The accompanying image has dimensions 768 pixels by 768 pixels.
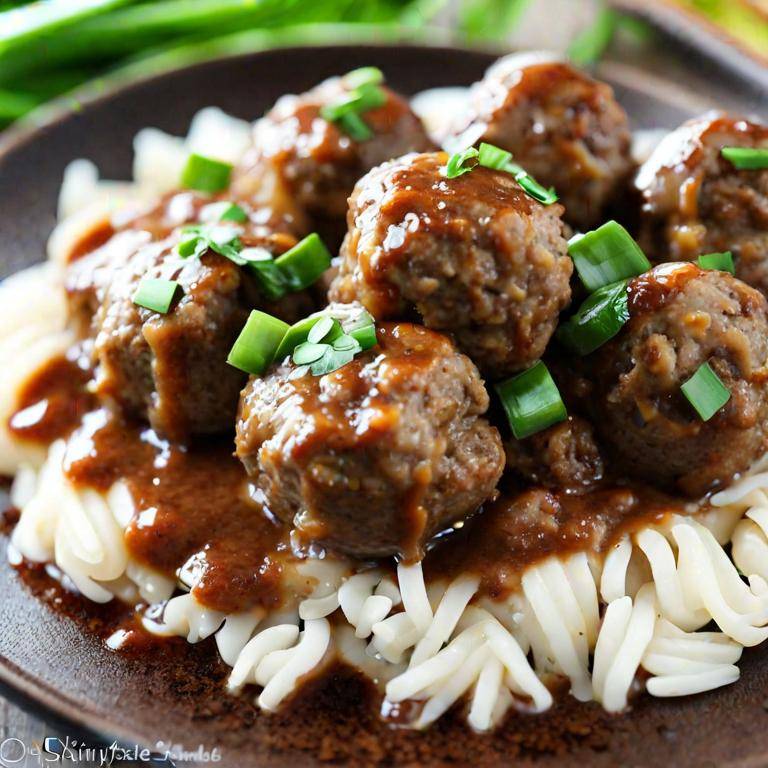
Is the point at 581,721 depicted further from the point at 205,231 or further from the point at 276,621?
the point at 205,231

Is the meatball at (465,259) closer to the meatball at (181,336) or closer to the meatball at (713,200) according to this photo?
the meatball at (181,336)

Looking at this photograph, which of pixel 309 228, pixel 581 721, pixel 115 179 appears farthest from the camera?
pixel 115 179

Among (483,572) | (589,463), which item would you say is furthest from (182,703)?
(589,463)

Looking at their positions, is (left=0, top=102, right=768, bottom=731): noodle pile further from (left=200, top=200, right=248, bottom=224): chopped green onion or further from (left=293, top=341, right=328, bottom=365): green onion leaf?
(left=200, top=200, right=248, bottom=224): chopped green onion

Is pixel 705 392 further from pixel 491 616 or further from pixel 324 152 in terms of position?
pixel 324 152

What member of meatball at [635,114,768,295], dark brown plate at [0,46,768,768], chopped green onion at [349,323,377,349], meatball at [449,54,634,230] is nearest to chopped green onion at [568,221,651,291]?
meatball at [635,114,768,295]

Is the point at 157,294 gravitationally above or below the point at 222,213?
above

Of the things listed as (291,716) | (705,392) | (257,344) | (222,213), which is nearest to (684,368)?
(705,392)
